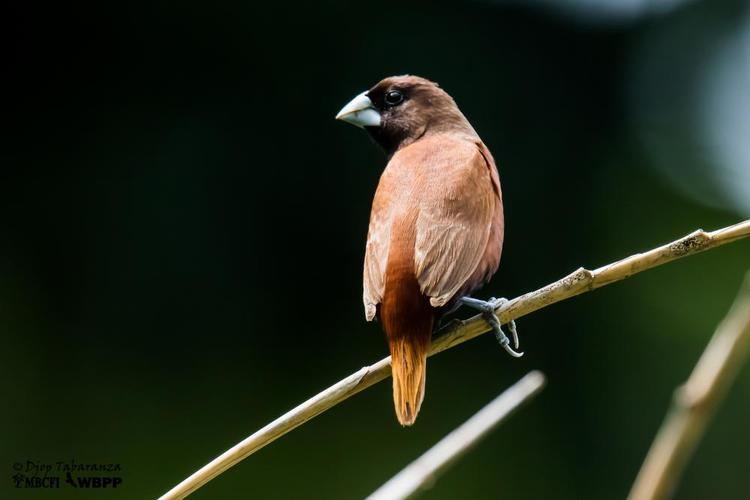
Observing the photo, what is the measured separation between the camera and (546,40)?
352 inches

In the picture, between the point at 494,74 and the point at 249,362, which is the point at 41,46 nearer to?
the point at 249,362

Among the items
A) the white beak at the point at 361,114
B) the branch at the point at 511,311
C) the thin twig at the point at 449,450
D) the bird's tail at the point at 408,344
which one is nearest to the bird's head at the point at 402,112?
the white beak at the point at 361,114

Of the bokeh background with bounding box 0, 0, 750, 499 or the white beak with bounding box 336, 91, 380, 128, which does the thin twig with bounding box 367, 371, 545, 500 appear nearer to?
the white beak with bounding box 336, 91, 380, 128

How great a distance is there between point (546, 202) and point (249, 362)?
2.80 meters

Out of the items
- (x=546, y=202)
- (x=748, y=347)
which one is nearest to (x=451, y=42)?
(x=546, y=202)

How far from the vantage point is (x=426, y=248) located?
9.29 ft

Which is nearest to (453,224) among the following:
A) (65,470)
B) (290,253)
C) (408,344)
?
(408,344)

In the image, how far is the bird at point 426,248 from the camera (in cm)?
258

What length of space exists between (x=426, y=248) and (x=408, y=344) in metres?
0.38

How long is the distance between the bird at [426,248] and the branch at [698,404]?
127 centimetres

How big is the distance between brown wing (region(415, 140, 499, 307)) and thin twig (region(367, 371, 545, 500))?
135 centimetres

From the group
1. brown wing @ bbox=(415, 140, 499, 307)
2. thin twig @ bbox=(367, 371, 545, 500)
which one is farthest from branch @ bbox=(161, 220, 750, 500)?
thin twig @ bbox=(367, 371, 545, 500)

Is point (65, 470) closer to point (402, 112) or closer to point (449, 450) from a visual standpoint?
point (402, 112)

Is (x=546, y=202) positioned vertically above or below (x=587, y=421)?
above
